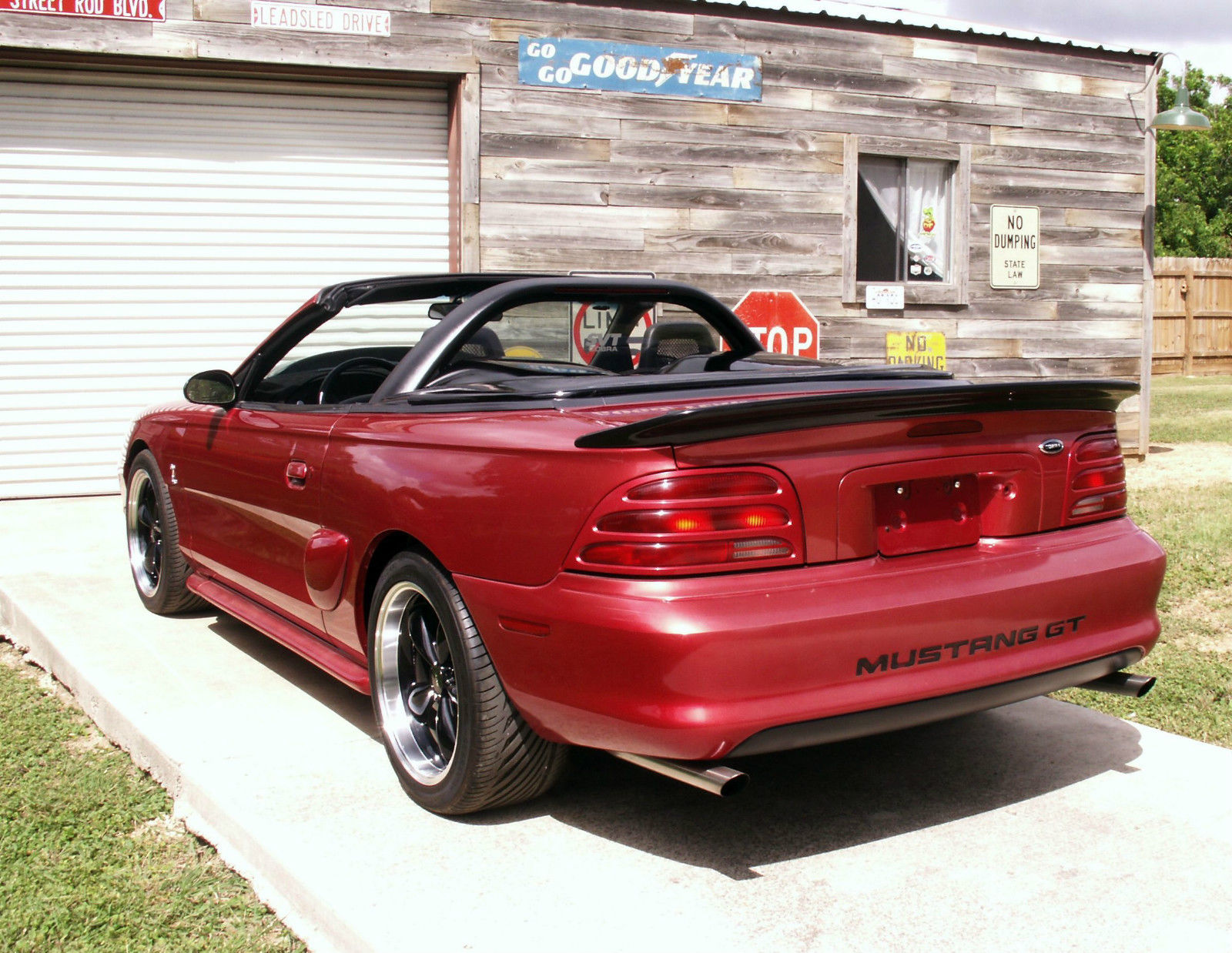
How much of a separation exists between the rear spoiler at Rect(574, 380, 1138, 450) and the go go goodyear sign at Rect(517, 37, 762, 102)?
24.5ft

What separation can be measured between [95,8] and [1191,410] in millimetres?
14430

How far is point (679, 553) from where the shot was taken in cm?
267

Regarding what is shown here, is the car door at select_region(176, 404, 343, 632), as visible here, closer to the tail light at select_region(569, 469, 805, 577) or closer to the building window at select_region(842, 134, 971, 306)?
the tail light at select_region(569, 469, 805, 577)

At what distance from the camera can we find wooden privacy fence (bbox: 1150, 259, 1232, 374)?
25031 millimetres

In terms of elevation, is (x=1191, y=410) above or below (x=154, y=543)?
above

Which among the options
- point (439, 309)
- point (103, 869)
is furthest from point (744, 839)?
point (439, 309)

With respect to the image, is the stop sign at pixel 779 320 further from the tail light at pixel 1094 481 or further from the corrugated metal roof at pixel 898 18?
the tail light at pixel 1094 481

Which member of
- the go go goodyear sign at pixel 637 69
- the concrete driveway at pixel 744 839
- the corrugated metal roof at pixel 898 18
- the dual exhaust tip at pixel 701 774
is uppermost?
the corrugated metal roof at pixel 898 18

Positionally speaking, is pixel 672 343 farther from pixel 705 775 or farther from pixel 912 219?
pixel 912 219

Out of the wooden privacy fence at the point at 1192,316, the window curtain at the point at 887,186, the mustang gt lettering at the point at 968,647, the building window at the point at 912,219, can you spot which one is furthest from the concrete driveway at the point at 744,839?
the wooden privacy fence at the point at 1192,316

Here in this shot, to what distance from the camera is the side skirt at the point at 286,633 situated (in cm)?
370

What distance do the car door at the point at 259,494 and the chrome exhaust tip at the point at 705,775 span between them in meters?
1.46

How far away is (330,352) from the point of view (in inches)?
173

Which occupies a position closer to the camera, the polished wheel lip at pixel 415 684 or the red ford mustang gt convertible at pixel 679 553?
the red ford mustang gt convertible at pixel 679 553
